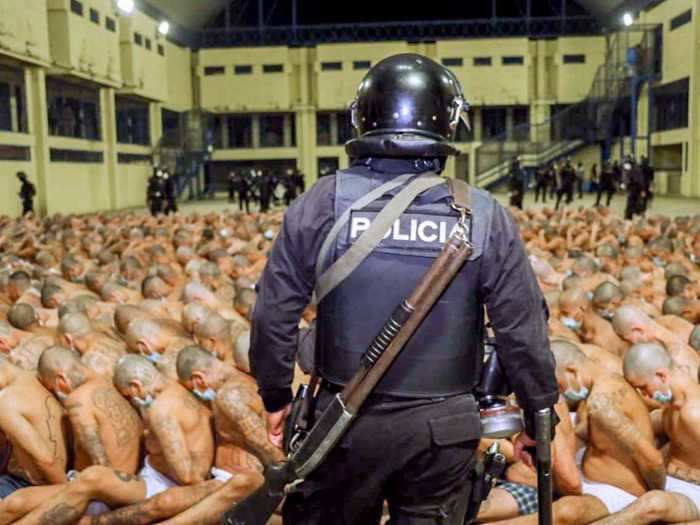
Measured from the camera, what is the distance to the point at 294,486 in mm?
2395

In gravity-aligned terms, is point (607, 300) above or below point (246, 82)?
below

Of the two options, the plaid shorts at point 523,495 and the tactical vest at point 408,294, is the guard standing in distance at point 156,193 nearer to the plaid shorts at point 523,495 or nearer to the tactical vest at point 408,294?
the plaid shorts at point 523,495

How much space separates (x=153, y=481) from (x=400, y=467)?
80.6 inches

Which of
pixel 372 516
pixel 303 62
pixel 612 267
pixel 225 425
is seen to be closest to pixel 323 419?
pixel 372 516

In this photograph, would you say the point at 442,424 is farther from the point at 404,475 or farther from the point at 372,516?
the point at 372,516

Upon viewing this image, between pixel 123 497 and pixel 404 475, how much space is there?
6.39 feet

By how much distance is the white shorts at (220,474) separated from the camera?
12.9ft

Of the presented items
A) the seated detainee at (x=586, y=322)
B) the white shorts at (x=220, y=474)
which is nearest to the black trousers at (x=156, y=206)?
the seated detainee at (x=586, y=322)

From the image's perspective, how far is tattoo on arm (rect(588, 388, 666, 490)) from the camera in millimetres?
3623

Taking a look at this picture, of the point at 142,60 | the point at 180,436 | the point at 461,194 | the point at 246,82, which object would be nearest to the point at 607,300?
the point at 180,436

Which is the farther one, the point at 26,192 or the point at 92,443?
the point at 26,192

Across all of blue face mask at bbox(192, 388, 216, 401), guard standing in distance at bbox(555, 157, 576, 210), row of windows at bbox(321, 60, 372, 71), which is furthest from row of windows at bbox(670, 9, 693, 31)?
blue face mask at bbox(192, 388, 216, 401)

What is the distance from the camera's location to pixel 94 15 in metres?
24.0

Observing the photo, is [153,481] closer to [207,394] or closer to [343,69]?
[207,394]
